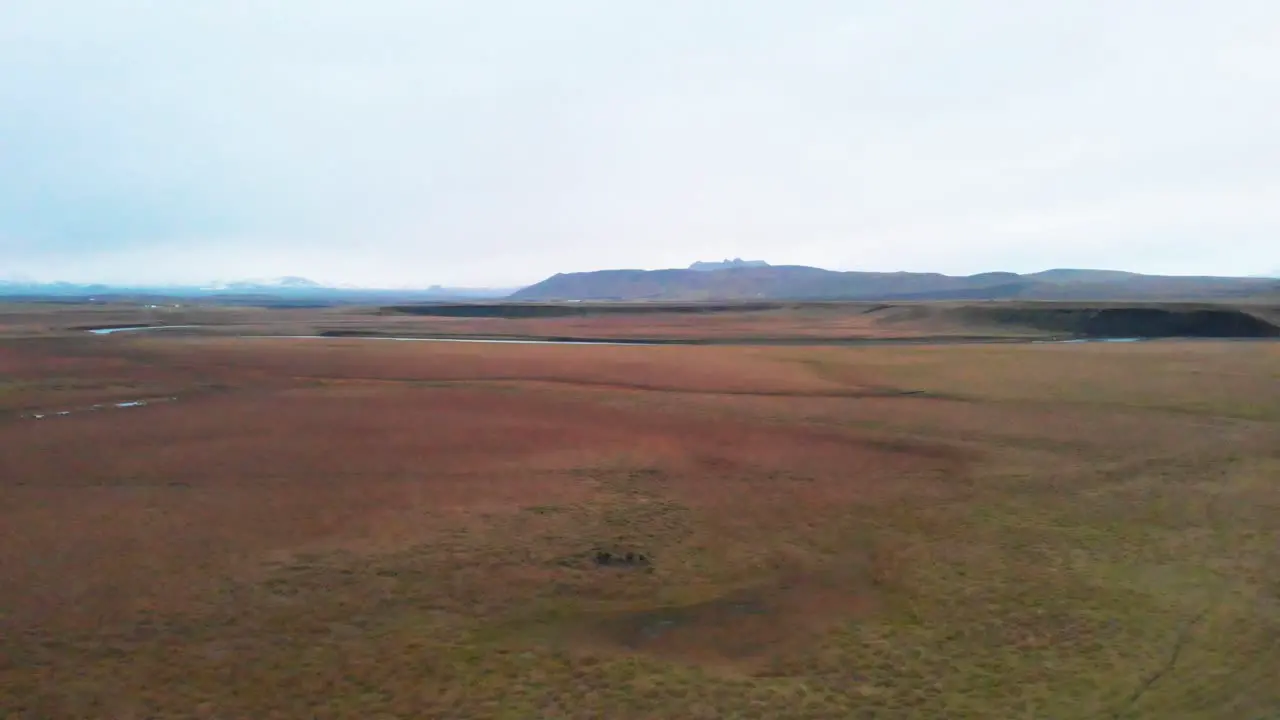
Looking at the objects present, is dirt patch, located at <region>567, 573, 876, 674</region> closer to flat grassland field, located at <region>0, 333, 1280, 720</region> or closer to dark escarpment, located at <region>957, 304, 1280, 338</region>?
flat grassland field, located at <region>0, 333, 1280, 720</region>

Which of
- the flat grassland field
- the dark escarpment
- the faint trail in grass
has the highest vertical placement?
the dark escarpment

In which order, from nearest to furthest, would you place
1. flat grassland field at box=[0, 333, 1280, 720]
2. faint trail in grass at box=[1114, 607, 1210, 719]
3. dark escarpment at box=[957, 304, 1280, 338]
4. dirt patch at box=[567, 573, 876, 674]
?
faint trail in grass at box=[1114, 607, 1210, 719]
flat grassland field at box=[0, 333, 1280, 720]
dirt patch at box=[567, 573, 876, 674]
dark escarpment at box=[957, 304, 1280, 338]

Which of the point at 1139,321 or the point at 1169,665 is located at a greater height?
the point at 1139,321

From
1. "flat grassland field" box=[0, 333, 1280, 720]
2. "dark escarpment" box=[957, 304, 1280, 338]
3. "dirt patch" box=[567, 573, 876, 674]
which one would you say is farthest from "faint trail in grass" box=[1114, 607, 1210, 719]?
"dark escarpment" box=[957, 304, 1280, 338]

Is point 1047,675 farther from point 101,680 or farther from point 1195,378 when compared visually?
point 1195,378

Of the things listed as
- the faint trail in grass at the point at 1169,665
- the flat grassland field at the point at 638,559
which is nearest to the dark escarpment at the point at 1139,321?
the flat grassland field at the point at 638,559

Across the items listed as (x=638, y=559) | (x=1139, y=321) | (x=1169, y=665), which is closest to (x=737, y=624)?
(x=638, y=559)

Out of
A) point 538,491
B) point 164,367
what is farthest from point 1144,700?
point 164,367

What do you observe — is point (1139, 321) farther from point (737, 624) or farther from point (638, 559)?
point (737, 624)

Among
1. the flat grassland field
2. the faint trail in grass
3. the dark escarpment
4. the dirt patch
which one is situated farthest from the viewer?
the dark escarpment
